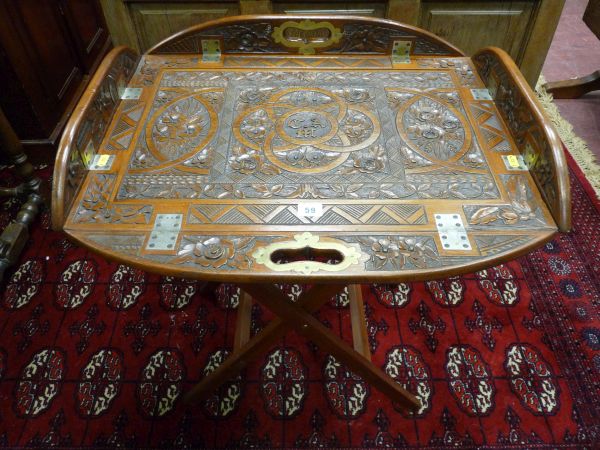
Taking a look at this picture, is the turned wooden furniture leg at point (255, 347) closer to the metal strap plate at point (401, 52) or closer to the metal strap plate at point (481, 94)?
the metal strap plate at point (481, 94)

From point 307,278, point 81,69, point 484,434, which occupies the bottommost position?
point 484,434

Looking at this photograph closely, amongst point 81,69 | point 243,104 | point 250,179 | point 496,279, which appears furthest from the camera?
point 81,69

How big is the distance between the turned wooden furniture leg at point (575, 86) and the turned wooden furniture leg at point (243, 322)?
9.33ft

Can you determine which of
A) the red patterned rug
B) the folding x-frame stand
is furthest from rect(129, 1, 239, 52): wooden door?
the folding x-frame stand

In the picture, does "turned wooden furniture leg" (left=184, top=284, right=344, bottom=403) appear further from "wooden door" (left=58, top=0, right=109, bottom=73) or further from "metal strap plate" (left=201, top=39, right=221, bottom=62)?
"wooden door" (left=58, top=0, right=109, bottom=73)

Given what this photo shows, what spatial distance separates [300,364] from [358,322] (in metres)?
0.29

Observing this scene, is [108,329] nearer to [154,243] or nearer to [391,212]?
[154,243]

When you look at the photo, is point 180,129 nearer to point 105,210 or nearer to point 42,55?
point 105,210

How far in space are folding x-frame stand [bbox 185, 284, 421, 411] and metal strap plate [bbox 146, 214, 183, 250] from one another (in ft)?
0.81

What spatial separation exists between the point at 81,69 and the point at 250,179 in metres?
2.49

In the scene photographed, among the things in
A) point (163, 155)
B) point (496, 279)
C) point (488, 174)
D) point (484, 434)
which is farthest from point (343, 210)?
point (496, 279)

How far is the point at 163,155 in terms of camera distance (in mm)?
1361

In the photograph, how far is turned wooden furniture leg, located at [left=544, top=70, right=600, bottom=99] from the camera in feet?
10.5

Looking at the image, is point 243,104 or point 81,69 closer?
point 243,104
